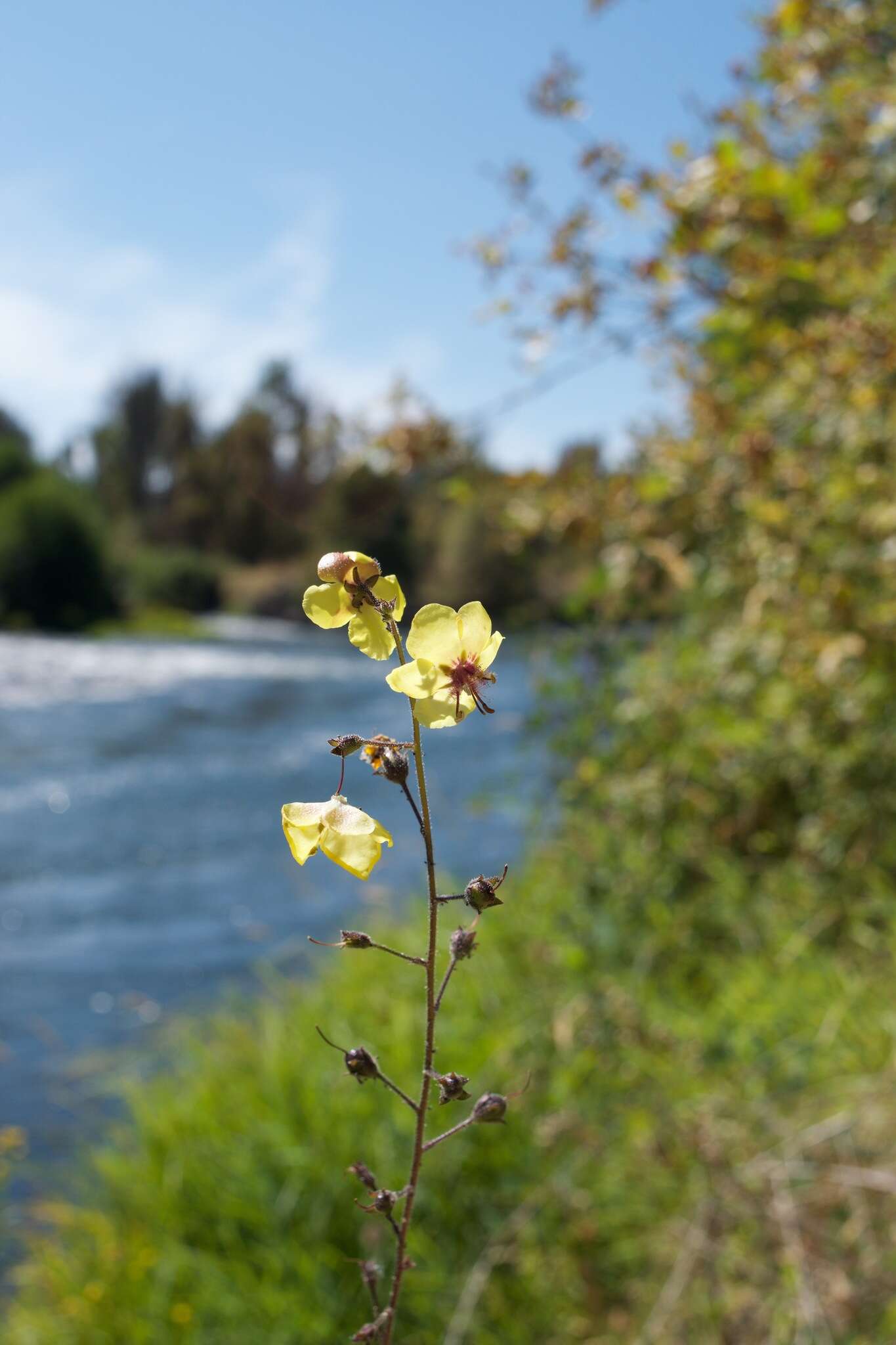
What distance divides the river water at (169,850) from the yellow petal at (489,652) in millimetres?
2532

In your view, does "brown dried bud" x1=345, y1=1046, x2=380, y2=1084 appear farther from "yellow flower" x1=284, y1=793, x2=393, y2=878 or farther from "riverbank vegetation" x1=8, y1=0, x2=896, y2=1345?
"riverbank vegetation" x1=8, y1=0, x2=896, y2=1345

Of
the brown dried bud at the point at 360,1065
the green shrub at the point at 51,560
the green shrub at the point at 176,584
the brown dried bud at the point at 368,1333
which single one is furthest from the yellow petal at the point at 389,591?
the green shrub at the point at 176,584

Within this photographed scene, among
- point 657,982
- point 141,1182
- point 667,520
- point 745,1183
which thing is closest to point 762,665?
point 667,520

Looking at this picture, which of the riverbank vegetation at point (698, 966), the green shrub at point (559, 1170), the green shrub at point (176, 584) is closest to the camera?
the green shrub at point (559, 1170)

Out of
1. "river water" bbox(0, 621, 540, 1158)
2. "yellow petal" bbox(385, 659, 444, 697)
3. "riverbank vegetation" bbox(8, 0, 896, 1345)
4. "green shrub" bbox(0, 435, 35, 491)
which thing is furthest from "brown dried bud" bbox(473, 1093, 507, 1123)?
"green shrub" bbox(0, 435, 35, 491)

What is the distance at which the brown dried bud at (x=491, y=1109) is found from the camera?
0.56m

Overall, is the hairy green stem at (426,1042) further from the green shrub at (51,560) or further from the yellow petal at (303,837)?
the green shrub at (51,560)

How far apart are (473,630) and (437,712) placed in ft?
0.21

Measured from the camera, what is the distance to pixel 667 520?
3.28 metres

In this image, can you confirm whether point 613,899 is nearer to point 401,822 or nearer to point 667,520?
point 667,520

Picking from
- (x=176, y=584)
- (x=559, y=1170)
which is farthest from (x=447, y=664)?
(x=176, y=584)

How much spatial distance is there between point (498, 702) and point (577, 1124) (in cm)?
947

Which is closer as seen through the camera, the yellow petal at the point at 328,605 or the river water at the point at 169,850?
the yellow petal at the point at 328,605

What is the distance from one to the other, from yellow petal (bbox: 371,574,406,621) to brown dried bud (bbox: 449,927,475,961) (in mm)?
168
